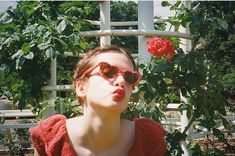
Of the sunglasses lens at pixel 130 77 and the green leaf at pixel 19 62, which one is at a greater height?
the green leaf at pixel 19 62

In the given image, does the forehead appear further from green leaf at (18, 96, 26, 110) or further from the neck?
green leaf at (18, 96, 26, 110)

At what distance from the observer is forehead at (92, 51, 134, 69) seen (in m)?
1.08

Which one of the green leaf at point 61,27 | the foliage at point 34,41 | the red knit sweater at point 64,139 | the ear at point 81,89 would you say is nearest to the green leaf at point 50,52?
the foliage at point 34,41

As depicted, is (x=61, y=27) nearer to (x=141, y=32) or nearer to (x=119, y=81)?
(x=141, y=32)

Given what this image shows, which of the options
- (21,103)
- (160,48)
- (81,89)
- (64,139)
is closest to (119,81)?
(81,89)

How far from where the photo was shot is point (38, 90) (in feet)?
10.6

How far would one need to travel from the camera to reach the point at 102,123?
1.08 meters

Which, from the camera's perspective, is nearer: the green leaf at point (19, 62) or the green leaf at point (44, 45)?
the green leaf at point (44, 45)

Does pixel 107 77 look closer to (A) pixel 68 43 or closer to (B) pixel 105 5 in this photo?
(A) pixel 68 43

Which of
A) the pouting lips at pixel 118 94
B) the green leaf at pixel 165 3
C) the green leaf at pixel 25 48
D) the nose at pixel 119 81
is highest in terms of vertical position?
the green leaf at pixel 165 3

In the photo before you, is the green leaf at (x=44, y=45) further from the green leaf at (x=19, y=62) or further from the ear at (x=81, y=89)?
the ear at (x=81, y=89)

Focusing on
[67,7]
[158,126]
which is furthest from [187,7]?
[158,126]

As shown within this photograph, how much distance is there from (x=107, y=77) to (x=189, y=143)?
215cm

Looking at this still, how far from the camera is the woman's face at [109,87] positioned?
3.35 feet
